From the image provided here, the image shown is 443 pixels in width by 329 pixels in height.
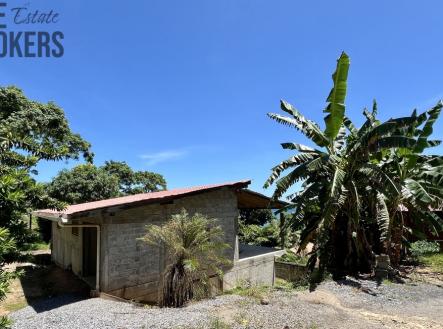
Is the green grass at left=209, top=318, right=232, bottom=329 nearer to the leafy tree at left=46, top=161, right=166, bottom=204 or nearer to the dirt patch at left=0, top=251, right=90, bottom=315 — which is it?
the dirt patch at left=0, top=251, right=90, bottom=315

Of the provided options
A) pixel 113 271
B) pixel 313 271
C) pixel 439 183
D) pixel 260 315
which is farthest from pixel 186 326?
pixel 439 183

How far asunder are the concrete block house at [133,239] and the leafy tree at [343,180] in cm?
328

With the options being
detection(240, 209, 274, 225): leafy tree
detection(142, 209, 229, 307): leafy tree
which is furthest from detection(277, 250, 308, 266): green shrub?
detection(240, 209, 274, 225): leafy tree

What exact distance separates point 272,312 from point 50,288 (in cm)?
739

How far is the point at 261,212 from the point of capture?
30.2 m

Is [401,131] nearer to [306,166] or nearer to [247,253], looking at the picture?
[306,166]

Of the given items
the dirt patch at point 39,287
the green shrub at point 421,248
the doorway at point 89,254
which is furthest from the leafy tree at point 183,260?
the green shrub at point 421,248

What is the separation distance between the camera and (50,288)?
10664 millimetres

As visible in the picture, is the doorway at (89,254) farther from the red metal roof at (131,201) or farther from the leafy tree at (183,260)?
the leafy tree at (183,260)

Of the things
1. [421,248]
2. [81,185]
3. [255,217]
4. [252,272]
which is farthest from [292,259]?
[81,185]

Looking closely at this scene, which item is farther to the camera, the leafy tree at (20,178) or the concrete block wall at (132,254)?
the concrete block wall at (132,254)

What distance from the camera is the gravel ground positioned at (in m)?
6.75

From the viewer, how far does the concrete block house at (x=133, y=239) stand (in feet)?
32.3

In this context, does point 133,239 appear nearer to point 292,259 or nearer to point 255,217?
point 292,259
